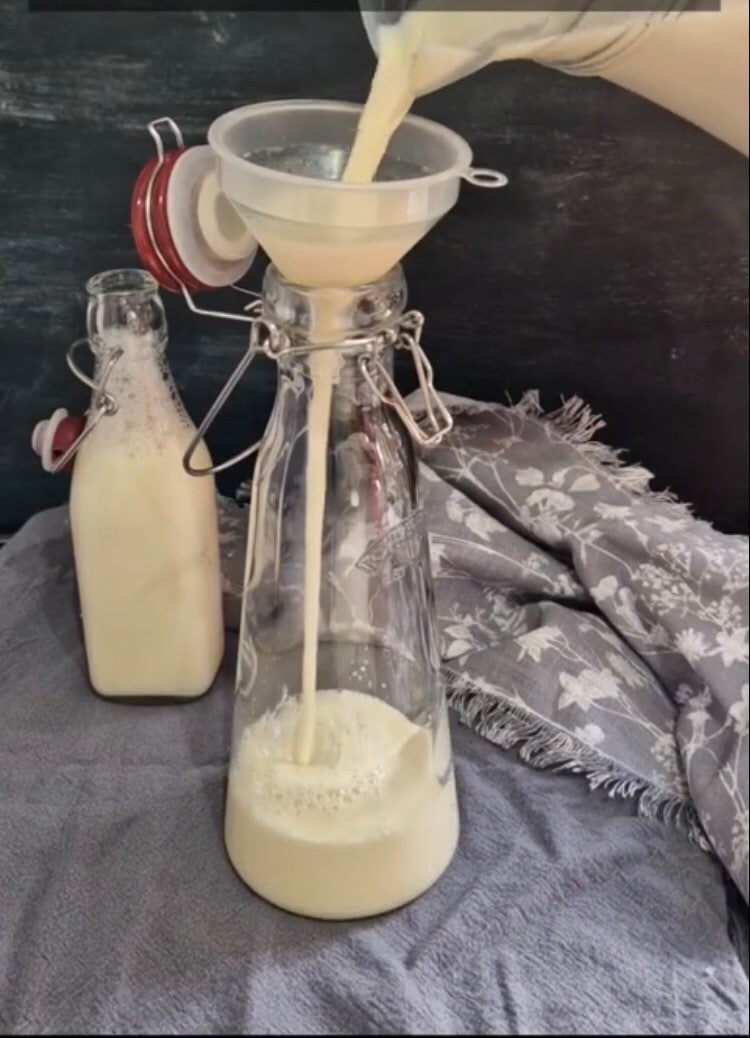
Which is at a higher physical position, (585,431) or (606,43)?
(606,43)

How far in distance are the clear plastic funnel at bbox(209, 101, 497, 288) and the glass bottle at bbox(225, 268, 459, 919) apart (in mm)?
20

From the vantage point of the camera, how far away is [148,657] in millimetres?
689

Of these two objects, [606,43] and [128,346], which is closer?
[606,43]

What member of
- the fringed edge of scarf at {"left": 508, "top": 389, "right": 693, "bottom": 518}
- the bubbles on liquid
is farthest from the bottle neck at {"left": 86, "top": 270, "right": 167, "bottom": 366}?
the fringed edge of scarf at {"left": 508, "top": 389, "right": 693, "bottom": 518}

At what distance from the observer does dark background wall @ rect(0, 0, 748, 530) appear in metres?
0.70

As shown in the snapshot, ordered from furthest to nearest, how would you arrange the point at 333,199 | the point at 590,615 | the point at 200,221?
the point at 590,615 → the point at 200,221 → the point at 333,199

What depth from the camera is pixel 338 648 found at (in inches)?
23.7

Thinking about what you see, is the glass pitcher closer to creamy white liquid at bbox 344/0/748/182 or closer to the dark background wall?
creamy white liquid at bbox 344/0/748/182

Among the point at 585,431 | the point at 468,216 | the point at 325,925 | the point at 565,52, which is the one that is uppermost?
the point at 565,52

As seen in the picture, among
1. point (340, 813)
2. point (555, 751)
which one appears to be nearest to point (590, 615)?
point (555, 751)

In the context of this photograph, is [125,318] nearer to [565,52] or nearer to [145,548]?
[145,548]

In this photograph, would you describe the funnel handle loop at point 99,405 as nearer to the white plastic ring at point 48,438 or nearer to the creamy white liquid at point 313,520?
the white plastic ring at point 48,438

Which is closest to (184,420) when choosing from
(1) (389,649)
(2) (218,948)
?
(1) (389,649)

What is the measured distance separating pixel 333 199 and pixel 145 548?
0.26m
